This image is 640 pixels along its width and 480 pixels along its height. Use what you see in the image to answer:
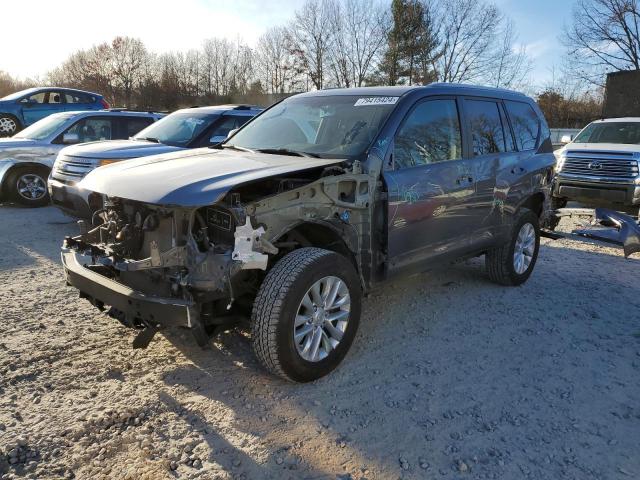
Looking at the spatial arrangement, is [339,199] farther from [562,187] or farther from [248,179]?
[562,187]

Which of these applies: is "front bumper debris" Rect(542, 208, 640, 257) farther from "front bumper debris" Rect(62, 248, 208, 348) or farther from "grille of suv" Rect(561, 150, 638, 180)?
"front bumper debris" Rect(62, 248, 208, 348)

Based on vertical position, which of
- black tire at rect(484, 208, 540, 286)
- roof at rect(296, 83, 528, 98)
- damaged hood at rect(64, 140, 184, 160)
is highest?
roof at rect(296, 83, 528, 98)

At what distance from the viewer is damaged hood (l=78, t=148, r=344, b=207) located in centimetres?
287

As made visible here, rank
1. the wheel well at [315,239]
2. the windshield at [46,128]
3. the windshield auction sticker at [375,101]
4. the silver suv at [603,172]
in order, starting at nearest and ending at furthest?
1. the wheel well at [315,239]
2. the windshield auction sticker at [375,101]
3. the silver suv at [603,172]
4. the windshield at [46,128]

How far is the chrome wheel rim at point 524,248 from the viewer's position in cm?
538

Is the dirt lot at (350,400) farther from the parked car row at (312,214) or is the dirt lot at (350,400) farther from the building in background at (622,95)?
the building in background at (622,95)

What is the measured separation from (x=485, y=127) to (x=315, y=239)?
7.34 feet

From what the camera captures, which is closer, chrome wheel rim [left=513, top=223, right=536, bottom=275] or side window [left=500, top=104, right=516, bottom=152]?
side window [left=500, top=104, right=516, bottom=152]

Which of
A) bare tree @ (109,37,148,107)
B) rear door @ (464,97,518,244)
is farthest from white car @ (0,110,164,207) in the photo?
bare tree @ (109,37,148,107)

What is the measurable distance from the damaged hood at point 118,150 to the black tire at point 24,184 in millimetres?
2409

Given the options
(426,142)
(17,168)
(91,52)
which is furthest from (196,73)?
(426,142)

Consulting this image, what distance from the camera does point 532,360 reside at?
148 inches

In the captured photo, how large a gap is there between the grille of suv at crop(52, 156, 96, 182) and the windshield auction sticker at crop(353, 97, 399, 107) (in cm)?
414

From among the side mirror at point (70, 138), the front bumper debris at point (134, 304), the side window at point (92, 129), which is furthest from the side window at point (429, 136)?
the side window at point (92, 129)
